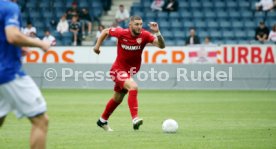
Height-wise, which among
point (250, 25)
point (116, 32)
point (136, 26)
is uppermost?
point (136, 26)

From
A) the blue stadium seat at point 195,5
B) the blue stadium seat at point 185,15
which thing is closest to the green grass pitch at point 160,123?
the blue stadium seat at point 185,15

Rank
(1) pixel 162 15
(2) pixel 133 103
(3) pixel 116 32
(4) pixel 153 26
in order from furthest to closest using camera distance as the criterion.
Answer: (1) pixel 162 15 < (3) pixel 116 32 < (2) pixel 133 103 < (4) pixel 153 26

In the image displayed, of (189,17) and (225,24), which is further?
(189,17)

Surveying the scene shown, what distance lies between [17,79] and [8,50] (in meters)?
0.37

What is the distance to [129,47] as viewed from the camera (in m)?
13.7

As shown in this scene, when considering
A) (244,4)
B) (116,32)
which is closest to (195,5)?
(244,4)

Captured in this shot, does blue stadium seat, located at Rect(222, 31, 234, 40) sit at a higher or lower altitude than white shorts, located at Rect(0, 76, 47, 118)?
lower

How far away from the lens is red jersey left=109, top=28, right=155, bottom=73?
13688 mm

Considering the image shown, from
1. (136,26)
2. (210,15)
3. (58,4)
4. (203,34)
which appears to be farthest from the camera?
(58,4)

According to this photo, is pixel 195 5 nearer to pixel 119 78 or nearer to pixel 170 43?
pixel 170 43

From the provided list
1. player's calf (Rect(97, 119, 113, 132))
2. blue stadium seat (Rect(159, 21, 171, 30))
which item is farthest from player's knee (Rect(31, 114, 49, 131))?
blue stadium seat (Rect(159, 21, 171, 30))

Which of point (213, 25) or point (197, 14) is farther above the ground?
point (197, 14)

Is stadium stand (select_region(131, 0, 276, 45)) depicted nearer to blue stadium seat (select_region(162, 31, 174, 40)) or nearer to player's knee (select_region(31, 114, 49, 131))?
blue stadium seat (select_region(162, 31, 174, 40))

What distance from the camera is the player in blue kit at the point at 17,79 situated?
7.53 metres
